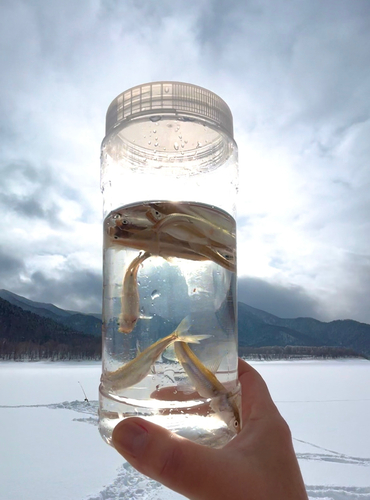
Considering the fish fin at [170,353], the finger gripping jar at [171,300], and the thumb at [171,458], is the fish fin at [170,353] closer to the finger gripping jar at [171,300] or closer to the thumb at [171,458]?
the finger gripping jar at [171,300]

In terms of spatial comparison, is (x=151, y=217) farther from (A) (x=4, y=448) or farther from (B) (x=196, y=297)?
(A) (x=4, y=448)

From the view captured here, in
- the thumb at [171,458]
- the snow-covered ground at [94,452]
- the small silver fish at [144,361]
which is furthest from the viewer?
the snow-covered ground at [94,452]

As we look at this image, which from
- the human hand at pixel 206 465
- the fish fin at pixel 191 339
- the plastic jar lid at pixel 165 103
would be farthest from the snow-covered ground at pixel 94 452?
the plastic jar lid at pixel 165 103

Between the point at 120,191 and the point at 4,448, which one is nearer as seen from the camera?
the point at 120,191

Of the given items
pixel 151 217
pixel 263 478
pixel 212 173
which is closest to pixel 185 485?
pixel 263 478

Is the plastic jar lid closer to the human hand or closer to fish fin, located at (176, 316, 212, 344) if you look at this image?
fish fin, located at (176, 316, 212, 344)

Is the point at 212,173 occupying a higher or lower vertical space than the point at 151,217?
higher
